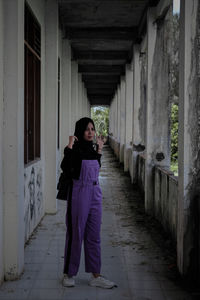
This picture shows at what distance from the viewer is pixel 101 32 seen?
10852 mm

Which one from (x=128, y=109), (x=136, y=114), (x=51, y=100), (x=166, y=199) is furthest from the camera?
(x=128, y=109)

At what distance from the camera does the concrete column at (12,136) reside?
4.08 metres

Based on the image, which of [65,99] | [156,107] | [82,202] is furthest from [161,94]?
[82,202]

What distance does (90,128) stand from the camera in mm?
3988

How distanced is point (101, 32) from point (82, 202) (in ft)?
26.2

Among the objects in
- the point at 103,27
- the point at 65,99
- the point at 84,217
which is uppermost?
the point at 103,27

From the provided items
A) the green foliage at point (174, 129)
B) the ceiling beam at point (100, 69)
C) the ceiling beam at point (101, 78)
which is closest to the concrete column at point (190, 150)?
the green foliage at point (174, 129)

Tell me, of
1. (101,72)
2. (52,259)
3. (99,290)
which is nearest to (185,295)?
(99,290)

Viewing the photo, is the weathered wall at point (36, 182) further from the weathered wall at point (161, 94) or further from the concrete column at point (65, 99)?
the concrete column at point (65, 99)

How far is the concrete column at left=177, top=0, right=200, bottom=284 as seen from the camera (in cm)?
433

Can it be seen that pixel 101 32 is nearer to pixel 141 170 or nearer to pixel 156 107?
pixel 156 107

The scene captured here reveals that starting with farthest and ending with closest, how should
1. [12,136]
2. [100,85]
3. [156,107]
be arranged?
[100,85] < [156,107] < [12,136]

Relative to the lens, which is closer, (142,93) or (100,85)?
(142,93)

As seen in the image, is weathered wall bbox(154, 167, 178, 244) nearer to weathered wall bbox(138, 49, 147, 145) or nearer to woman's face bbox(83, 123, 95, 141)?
woman's face bbox(83, 123, 95, 141)
